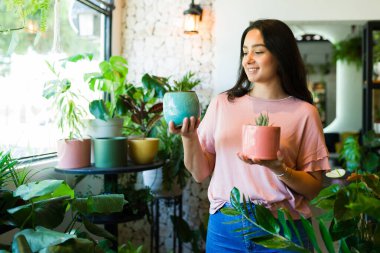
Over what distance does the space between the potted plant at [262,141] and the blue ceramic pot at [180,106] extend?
0.19 metres

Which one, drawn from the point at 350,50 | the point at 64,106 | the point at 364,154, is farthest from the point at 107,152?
the point at 350,50

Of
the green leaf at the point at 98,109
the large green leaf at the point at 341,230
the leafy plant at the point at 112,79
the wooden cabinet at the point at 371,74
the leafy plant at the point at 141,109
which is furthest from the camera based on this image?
the wooden cabinet at the point at 371,74

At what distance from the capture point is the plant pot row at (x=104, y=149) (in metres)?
2.14

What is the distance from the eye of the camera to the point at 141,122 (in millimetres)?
2707

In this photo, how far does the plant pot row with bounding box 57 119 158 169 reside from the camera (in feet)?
7.02

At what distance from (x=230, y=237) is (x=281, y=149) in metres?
0.35

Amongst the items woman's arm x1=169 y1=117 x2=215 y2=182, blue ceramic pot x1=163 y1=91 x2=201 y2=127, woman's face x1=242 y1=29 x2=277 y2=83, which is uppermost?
woman's face x1=242 y1=29 x2=277 y2=83

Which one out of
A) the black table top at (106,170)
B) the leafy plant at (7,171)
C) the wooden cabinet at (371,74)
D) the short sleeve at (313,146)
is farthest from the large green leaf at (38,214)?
Result: the wooden cabinet at (371,74)

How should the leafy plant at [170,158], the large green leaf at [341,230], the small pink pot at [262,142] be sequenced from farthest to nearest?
1. the leafy plant at [170,158]
2. the small pink pot at [262,142]
3. the large green leaf at [341,230]

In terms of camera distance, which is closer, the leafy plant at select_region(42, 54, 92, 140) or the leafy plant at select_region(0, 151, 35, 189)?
the leafy plant at select_region(0, 151, 35, 189)

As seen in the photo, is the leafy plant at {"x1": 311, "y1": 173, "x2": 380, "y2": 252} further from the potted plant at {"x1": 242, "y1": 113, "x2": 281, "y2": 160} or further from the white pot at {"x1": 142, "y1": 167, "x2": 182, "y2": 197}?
the white pot at {"x1": 142, "y1": 167, "x2": 182, "y2": 197}

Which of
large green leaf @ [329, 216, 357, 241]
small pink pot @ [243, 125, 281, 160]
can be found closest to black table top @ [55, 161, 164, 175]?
small pink pot @ [243, 125, 281, 160]

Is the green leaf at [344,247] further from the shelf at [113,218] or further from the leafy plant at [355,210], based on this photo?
the shelf at [113,218]

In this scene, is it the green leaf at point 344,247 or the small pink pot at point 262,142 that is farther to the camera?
the small pink pot at point 262,142
